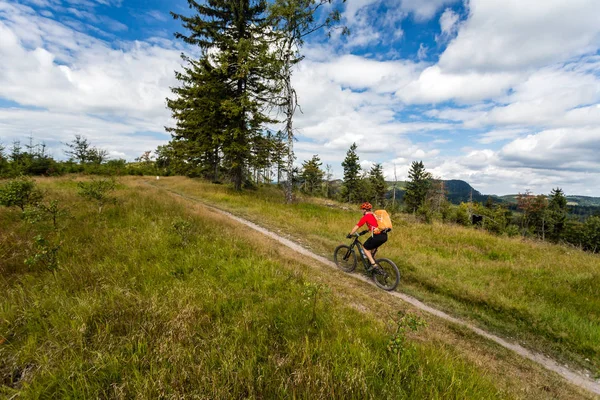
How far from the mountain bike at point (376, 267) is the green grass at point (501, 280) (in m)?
0.49

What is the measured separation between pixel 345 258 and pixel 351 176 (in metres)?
44.8

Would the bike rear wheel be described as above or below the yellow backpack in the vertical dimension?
below

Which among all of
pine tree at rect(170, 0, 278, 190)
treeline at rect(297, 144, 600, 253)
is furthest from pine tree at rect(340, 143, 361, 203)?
pine tree at rect(170, 0, 278, 190)

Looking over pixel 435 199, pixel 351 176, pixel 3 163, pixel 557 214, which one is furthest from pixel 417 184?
pixel 3 163

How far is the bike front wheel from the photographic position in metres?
7.36

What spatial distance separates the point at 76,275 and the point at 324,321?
4.52 meters

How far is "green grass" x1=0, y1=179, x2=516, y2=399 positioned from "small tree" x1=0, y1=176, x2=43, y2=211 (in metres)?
2.34

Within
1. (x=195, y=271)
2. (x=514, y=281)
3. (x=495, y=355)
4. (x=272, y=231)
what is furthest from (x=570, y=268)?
(x=195, y=271)

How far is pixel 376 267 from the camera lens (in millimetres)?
7625

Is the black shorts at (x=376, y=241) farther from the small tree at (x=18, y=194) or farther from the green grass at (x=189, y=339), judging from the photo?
the small tree at (x=18, y=194)

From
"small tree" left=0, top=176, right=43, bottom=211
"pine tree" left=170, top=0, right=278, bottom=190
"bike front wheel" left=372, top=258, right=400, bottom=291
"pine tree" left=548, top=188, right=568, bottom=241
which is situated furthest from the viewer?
"pine tree" left=548, top=188, right=568, bottom=241

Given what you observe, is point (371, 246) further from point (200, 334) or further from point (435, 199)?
point (435, 199)

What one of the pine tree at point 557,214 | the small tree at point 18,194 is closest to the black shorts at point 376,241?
the small tree at point 18,194

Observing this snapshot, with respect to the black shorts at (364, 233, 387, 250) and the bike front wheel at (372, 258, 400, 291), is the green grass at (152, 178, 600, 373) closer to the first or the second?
the bike front wheel at (372, 258, 400, 291)
